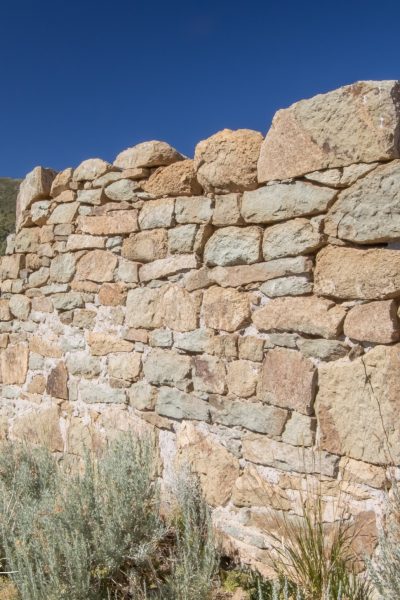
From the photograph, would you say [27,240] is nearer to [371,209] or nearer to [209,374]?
[209,374]

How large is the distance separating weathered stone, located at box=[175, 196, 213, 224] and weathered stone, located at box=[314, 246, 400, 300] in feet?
2.43

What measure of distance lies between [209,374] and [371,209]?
3.92 feet

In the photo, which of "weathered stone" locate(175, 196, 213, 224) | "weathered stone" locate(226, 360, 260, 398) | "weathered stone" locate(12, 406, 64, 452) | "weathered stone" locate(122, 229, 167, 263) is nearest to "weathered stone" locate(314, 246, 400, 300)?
"weathered stone" locate(226, 360, 260, 398)

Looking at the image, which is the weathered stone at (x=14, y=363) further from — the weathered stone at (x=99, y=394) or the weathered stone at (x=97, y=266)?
the weathered stone at (x=97, y=266)

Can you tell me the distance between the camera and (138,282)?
11.3ft

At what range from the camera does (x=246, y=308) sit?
2.85 meters

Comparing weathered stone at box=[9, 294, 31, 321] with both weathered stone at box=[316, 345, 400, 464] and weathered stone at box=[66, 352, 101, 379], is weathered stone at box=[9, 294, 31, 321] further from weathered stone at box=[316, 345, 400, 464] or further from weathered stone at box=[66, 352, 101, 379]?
weathered stone at box=[316, 345, 400, 464]

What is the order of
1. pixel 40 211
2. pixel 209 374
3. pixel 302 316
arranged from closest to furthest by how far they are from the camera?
pixel 302 316 → pixel 209 374 → pixel 40 211

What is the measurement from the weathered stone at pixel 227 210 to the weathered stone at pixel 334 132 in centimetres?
19

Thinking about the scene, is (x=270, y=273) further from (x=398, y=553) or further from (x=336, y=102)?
(x=398, y=553)

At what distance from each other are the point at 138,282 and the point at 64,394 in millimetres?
1049

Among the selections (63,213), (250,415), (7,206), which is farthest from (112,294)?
(7,206)

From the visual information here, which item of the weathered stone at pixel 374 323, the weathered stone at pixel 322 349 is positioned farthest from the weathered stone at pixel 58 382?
the weathered stone at pixel 374 323

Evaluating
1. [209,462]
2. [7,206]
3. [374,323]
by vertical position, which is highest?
[7,206]
